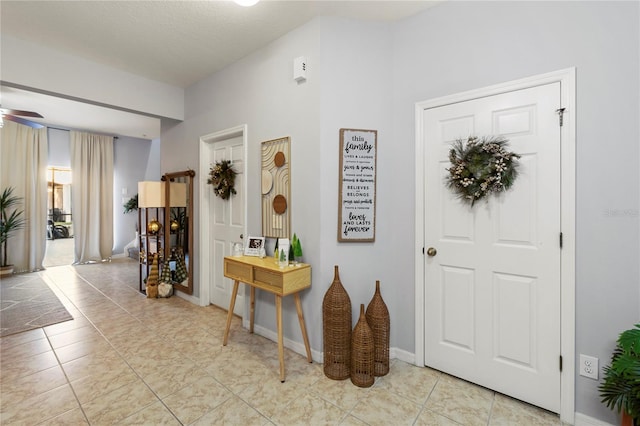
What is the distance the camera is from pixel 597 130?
5.15 feet

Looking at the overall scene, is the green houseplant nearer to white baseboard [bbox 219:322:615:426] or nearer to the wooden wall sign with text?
white baseboard [bbox 219:322:615:426]

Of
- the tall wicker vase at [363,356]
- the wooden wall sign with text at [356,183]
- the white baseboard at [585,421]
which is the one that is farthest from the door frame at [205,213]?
the white baseboard at [585,421]

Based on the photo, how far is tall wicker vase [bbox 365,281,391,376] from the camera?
209cm

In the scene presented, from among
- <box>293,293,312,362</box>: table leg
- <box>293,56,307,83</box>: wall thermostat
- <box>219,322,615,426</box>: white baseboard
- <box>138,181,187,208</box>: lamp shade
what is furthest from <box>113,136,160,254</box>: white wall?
<box>293,293,312,362</box>: table leg

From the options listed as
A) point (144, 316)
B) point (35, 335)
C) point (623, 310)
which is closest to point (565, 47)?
point (623, 310)

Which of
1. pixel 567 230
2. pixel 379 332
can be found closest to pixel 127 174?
pixel 379 332

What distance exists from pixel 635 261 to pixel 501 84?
4.03ft

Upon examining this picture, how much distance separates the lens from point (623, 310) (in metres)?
1.53

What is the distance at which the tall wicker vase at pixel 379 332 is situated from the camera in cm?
209

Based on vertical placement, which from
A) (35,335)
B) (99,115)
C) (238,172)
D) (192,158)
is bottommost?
(35,335)

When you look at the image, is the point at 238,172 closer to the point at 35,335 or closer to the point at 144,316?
the point at 144,316

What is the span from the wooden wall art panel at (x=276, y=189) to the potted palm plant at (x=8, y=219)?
198 inches

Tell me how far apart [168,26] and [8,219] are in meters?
4.94

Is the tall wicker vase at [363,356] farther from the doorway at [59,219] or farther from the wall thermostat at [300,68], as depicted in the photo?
the doorway at [59,219]
